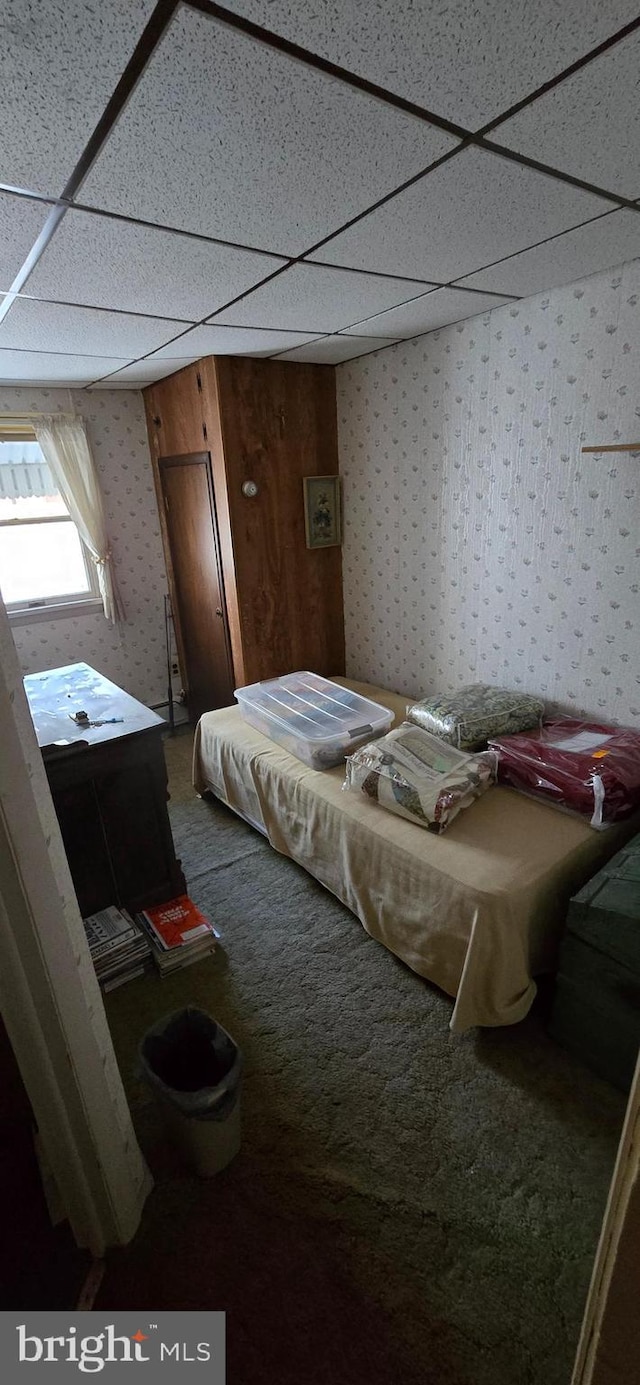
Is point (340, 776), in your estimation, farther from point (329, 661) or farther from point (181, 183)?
point (181, 183)

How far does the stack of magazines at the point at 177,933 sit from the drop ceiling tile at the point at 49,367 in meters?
2.53

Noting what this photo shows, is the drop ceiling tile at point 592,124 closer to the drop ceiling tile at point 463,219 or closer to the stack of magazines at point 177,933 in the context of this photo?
the drop ceiling tile at point 463,219

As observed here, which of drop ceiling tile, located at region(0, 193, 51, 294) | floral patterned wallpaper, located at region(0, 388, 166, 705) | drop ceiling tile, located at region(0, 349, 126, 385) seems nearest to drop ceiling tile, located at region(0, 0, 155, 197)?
drop ceiling tile, located at region(0, 193, 51, 294)

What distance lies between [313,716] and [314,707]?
0.11 meters

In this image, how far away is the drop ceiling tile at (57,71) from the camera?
0.73 metres

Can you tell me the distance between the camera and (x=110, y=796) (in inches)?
84.4

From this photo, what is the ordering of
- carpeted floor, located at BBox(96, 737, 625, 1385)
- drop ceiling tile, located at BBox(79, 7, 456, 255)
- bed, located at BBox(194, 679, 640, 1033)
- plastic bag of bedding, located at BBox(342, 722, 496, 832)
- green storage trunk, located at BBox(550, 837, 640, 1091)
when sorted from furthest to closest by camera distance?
plastic bag of bedding, located at BBox(342, 722, 496, 832) < bed, located at BBox(194, 679, 640, 1033) < green storage trunk, located at BBox(550, 837, 640, 1091) < carpeted floor, located at BBox(96, 737, 625, 1385) < drop ceiling tile, located at BBox(79, 7, 456, 255)

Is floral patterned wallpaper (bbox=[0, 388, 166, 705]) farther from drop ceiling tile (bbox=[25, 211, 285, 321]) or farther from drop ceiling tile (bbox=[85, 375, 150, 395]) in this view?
drop ceiling tile (bbox=[25, 211, 285, 321])

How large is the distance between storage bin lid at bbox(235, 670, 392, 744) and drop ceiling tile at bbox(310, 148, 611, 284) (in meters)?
1.70

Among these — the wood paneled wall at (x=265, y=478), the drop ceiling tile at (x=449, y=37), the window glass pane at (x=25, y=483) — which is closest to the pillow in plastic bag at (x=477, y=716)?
the wood paneled wall at (x=265, y=478)

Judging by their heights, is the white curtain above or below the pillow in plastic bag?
above

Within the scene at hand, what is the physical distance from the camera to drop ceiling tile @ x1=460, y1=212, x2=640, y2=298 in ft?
5.14

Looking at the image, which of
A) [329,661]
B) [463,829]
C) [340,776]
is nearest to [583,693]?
[463,829]

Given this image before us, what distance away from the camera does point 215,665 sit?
3.69 meters
